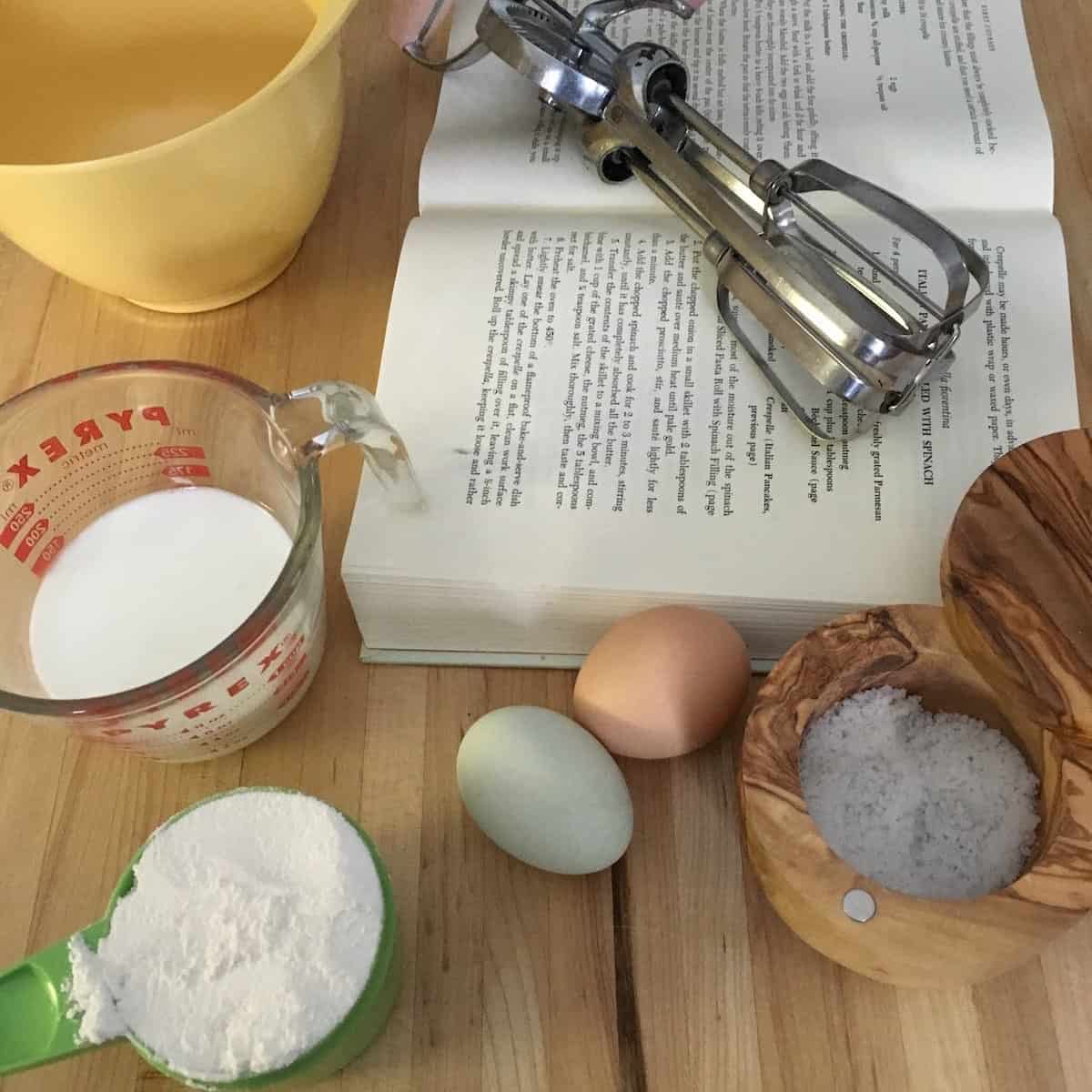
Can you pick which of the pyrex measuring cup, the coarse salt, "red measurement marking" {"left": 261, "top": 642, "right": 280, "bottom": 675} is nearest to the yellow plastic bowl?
the pyrex measuring cup

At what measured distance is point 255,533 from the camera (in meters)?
0.44

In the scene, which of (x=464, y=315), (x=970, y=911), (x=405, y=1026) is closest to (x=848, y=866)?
(x=970, y=911)

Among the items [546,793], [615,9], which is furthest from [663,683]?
[615,9]

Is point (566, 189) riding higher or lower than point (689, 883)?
higher

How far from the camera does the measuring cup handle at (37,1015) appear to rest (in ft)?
1.04

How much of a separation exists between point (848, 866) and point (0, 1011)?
25cm

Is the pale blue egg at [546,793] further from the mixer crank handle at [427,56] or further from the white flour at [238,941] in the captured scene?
the mixer crank handle at [427,56]

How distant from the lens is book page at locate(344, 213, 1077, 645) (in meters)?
0.44

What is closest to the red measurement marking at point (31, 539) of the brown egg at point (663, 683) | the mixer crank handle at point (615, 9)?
the brown egg at point (663, 683)

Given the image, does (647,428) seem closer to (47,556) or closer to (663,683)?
(663,683)

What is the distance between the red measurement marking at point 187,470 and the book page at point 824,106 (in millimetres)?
181

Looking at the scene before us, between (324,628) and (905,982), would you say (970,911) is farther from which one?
(324,628)

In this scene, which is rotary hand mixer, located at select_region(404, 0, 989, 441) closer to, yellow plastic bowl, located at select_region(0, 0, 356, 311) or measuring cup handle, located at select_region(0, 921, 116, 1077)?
yellow plastic bowl, located at select_region(0, 0, 356, 311)

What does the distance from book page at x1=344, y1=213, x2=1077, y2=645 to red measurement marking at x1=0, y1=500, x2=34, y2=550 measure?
0.13 meters
